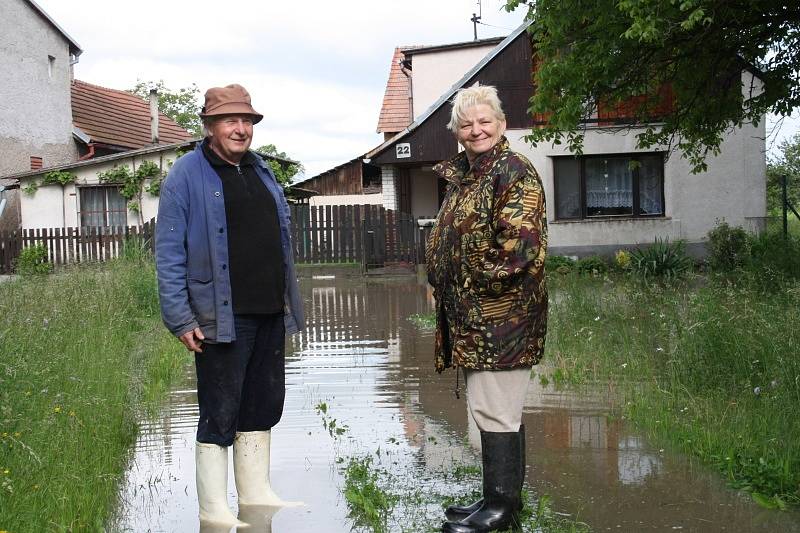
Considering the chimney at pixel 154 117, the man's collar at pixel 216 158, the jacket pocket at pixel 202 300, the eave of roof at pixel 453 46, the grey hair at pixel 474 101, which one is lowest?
the jacket pocket at pixel 202 300

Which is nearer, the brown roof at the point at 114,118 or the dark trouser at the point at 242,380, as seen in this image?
the dark trouser at the point at 242,380

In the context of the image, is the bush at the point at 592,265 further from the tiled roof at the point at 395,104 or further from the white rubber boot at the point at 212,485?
the tiled roof at the point at 395,104

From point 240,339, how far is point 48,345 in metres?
3.21

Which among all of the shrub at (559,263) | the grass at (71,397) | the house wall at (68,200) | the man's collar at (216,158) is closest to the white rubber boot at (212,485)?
the grass at (71,397)

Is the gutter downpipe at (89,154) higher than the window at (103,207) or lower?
higher

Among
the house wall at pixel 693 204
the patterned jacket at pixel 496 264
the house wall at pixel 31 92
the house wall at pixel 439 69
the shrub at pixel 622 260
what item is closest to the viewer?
the patterned jacket at pixel 496 264

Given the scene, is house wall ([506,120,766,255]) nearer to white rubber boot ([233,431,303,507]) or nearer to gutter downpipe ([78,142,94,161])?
gutter downpipe ([78,142,94,161])

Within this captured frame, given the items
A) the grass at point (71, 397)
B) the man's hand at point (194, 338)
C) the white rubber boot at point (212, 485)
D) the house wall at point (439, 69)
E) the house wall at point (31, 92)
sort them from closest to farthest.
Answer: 1. the grass at point (71, 397)
2. the man's hand at point (194, 338)
3. the white rubber boot at point (212, 485)
4. the house wall at point (31, 92)
5. the house wall at point (439, 69)

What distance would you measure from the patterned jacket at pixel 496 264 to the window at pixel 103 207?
1017 inches

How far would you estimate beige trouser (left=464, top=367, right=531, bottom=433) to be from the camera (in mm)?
4637

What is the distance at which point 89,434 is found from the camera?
19.5ft

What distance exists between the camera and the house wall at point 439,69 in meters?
31.6

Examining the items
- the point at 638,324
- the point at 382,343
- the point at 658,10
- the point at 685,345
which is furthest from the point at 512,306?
the point at 658,10

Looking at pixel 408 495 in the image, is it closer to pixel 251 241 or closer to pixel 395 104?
pixel 251 241
